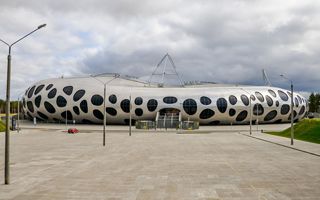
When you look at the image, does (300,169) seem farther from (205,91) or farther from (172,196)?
(205,91)

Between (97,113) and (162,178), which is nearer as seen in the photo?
(162,178)

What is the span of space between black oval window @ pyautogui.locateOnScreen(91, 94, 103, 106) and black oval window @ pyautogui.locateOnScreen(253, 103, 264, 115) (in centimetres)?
3792

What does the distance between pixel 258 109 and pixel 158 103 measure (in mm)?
24885

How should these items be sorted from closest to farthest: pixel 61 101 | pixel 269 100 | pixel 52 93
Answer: pixel 269 100
pixel 61 101
pixel 52 93

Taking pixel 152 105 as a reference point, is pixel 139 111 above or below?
below

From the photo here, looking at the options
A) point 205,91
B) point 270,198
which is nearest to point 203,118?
point 205,91

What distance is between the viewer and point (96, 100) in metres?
82.0

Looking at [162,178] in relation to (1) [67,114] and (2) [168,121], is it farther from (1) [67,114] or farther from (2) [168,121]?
(1) [67,114]

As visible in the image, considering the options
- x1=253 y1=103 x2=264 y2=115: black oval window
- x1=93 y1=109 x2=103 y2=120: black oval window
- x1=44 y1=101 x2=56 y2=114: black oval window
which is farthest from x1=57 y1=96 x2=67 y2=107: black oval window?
x1=253 y1=103 x2=264 y2=115: black oval window

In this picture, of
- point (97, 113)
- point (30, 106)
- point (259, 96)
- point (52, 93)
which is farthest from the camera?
point (30, 106)

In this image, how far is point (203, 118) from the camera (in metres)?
82.4

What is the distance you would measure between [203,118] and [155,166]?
212 feet

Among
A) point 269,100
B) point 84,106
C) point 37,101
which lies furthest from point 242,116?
point 37,101

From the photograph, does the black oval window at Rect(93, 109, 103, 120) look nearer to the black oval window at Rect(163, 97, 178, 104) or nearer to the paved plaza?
the black oval window at Rect(163, 97, 178, 104)
